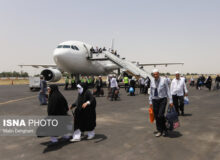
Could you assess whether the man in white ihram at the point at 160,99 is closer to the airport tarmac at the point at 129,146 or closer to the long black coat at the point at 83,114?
the airport tarmac at the point at 129,146

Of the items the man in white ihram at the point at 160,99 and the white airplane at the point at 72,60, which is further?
the white airplane at the point at 72,60

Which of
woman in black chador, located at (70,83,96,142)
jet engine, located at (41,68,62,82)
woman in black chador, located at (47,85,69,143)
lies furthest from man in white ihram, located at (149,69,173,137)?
jet engine, located at (41,68,62,82)

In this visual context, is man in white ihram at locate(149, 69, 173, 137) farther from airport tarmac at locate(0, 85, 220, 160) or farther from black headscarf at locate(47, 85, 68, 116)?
black headscarf at locate(47, 85, 68, 116)

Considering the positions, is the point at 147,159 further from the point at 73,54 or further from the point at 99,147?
the point at 73,54

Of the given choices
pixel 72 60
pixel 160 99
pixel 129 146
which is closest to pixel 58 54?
pixel 72 60

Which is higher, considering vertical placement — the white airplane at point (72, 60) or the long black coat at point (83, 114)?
the white airplane at point (72, 60)

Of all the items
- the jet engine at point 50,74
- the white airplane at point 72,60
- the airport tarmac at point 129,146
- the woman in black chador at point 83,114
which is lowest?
the airport tarmac at point 129,146

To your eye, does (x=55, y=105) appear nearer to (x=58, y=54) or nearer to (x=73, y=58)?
(x=58, y=54)

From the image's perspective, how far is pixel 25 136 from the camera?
215 inches

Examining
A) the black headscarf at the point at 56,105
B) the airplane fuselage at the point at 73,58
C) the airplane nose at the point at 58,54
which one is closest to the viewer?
the black headscarf at the point at 56,105

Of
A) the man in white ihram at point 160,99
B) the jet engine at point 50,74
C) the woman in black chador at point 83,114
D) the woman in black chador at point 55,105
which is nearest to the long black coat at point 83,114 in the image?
the woman in black chador at point 83,114

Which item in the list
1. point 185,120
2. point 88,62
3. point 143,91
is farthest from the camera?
point 88,62

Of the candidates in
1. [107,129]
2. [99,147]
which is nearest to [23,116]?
[107,129]

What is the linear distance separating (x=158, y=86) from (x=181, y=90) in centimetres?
283
